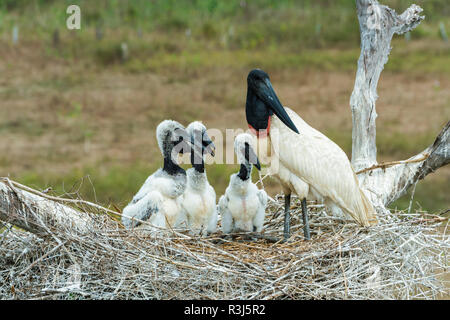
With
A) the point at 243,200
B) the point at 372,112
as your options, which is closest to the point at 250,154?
the point at 243,200

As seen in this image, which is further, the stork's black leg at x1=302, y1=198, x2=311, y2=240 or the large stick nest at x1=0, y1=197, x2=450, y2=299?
the stork's black leg at x1=302, y1=198, x2=311, y2=240

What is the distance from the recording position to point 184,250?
174 inches

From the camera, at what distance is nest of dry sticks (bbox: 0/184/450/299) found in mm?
4242

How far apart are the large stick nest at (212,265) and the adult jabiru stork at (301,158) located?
10.3 inches

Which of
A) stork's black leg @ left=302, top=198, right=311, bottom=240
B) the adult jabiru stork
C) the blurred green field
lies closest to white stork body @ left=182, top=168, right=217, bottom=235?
the adult jabiru stork

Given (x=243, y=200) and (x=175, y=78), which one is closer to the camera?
(x=243, y=200)

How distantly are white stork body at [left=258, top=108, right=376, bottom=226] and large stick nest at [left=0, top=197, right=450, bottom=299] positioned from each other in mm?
216

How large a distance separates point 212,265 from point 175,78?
12356mm

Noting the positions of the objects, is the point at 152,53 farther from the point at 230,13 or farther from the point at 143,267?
the point at 143,267

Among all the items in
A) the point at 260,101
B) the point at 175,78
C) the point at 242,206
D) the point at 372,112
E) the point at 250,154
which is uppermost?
the point at 175,78

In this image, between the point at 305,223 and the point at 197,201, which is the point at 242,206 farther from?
the point at 305,223

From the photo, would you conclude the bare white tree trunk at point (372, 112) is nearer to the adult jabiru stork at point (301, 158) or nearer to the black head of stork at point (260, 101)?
the adult jabiru stork at point (301, 158)

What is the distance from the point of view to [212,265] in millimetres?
4293

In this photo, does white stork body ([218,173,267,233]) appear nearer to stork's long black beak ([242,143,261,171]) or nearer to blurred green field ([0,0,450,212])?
stork's long black beak ([242,143,261,171])
